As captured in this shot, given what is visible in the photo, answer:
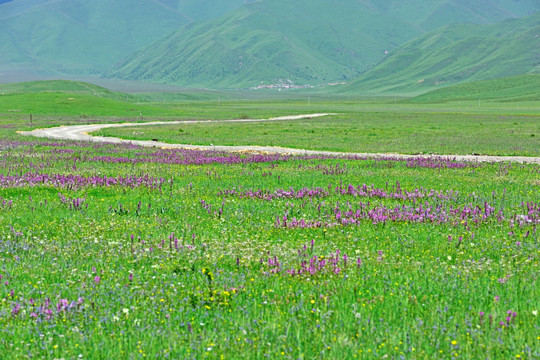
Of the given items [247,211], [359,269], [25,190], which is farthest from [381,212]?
[25,190]

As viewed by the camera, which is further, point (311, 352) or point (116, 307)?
point (116, 307)

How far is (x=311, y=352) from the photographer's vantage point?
6945mm

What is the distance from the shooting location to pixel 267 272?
10.0 metres

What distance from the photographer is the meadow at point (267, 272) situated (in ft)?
23.5

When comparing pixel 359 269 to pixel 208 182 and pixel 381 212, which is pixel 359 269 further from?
pixel 208 182

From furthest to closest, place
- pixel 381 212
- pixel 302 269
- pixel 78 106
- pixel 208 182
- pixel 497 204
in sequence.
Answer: pixel 78 106 < pixel 208 182 < pixel 497 204 < pixel 381 212 < pixel 302 269

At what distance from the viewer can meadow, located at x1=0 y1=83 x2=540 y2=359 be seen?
7176 mm

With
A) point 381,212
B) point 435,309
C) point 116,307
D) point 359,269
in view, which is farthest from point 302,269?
point 381,212

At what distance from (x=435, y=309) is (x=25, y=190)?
1565 centimetres

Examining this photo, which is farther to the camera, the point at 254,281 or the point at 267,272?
the point at 267,272

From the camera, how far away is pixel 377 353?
676 centimetres

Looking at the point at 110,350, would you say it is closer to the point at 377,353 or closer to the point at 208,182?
the point at 377,353

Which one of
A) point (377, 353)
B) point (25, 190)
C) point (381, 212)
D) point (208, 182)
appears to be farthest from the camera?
point (208, 182)

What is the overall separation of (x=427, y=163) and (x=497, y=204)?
42.4 ft
